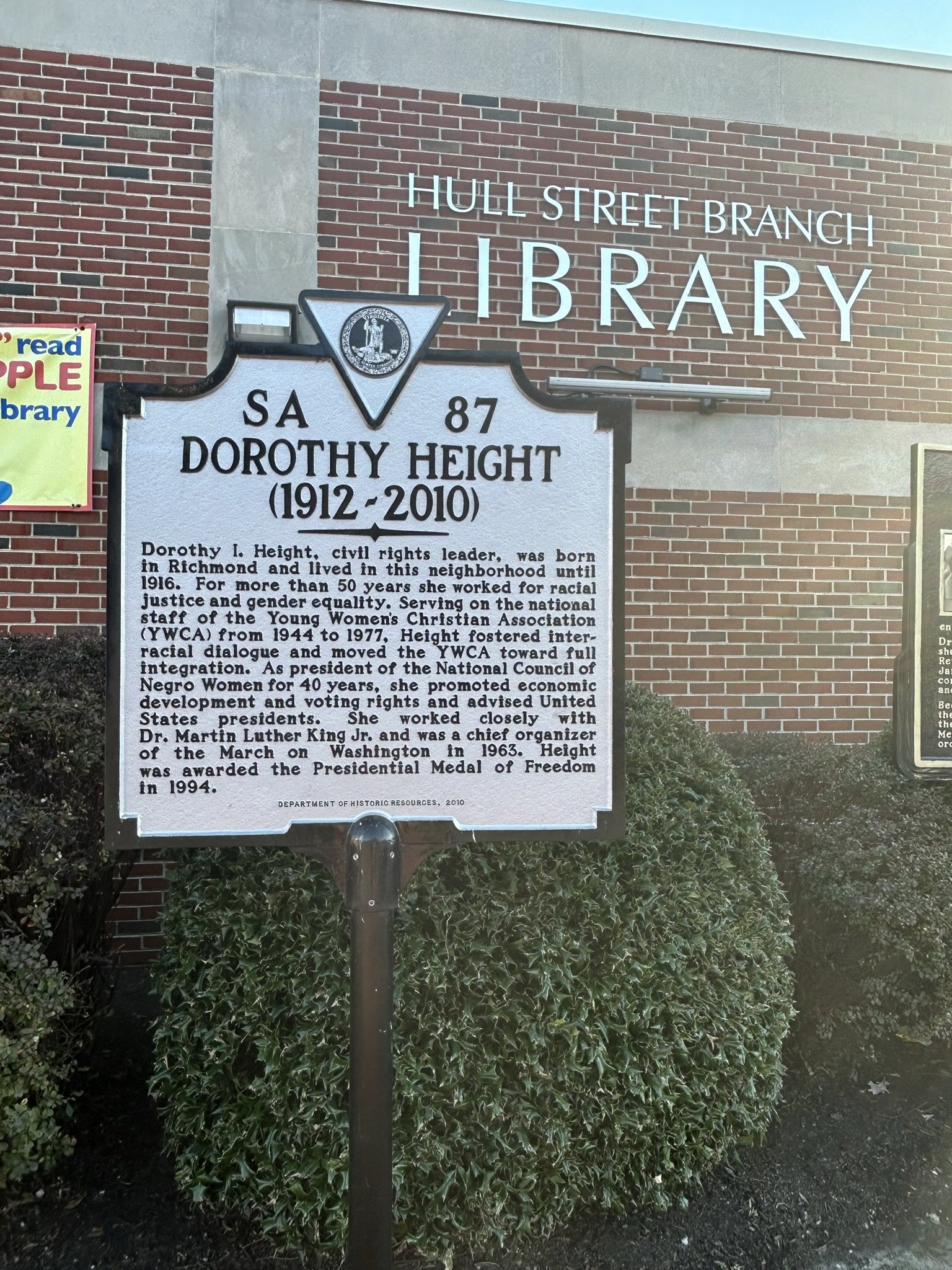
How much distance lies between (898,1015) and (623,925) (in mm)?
1556

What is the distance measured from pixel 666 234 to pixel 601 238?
1.47ft

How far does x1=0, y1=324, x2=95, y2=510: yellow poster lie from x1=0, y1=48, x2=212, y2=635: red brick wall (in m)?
0.08

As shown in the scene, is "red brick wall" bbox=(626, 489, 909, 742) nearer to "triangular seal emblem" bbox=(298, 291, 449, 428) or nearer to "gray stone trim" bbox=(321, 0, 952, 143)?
"gray stone trim" bbox=(321, 0, 952, 143)

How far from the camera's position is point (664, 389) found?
632cm

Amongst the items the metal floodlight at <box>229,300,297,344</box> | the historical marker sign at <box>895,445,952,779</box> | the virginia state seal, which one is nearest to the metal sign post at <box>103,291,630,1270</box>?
the virginia state seal

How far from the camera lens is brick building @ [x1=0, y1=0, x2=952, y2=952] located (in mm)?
5895

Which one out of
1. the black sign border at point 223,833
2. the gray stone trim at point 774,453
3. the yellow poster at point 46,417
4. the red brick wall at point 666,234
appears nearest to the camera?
the black sign border at point 223,833

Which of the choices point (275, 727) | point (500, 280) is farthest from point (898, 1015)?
point (500, 280)

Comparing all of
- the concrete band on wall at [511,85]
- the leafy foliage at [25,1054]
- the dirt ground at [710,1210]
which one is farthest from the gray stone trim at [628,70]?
the dirt ground at [710,1210]

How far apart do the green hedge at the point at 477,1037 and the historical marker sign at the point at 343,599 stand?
0.44 metres

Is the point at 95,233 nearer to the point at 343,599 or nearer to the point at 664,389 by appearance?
the point at 664,389

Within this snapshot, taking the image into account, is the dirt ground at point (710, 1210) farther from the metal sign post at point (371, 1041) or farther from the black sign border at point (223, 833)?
the black sign border at point (223, 833)

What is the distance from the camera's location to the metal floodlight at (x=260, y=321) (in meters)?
5.80

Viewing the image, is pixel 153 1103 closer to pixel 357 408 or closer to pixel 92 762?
pixel 92 762
